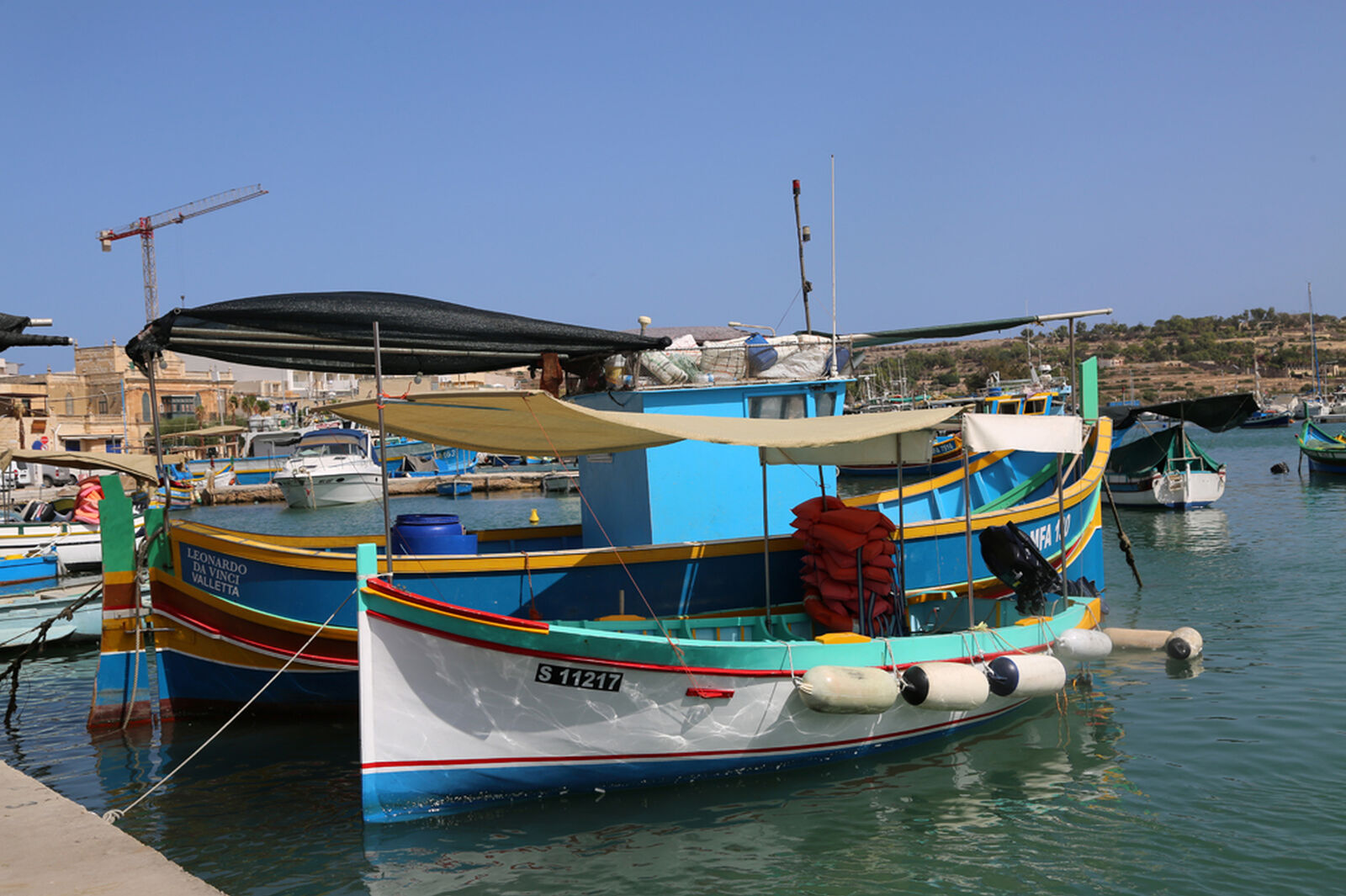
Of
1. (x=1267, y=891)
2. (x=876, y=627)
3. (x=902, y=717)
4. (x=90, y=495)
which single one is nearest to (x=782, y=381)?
(x=876, y=627)

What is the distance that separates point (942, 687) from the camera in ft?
27.3

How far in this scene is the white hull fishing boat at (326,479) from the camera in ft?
143

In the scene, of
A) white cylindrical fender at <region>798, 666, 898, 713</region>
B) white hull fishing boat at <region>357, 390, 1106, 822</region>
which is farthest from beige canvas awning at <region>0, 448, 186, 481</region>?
white cylindrical fender at <region>798, 666, 898, 713</region>

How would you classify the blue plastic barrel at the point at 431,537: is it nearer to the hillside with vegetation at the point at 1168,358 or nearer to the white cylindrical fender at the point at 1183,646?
the white cylindrical fender at the point at 1183,646

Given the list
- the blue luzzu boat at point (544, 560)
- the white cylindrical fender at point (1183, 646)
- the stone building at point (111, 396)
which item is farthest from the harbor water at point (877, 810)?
the stone building at point (111, 396)

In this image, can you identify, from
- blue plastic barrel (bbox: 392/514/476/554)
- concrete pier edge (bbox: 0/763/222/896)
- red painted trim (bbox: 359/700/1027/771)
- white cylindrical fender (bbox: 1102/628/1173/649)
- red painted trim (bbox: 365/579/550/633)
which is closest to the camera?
concrete pier edge (bbox: 0/763/222/896)

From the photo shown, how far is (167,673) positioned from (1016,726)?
8.57 metres

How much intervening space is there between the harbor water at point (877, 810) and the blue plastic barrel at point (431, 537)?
1942 mm

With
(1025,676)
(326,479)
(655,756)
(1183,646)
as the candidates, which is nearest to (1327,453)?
(1183,646)

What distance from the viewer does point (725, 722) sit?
26.6 feet

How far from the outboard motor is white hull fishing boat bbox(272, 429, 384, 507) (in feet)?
114

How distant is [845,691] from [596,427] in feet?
9.51

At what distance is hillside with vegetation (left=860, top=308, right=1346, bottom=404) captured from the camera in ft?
331

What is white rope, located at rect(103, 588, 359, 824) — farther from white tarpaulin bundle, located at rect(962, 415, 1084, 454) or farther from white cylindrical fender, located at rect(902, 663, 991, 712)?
white tarpaulin bundle, located at rect(962, 415, 1084, 454)
